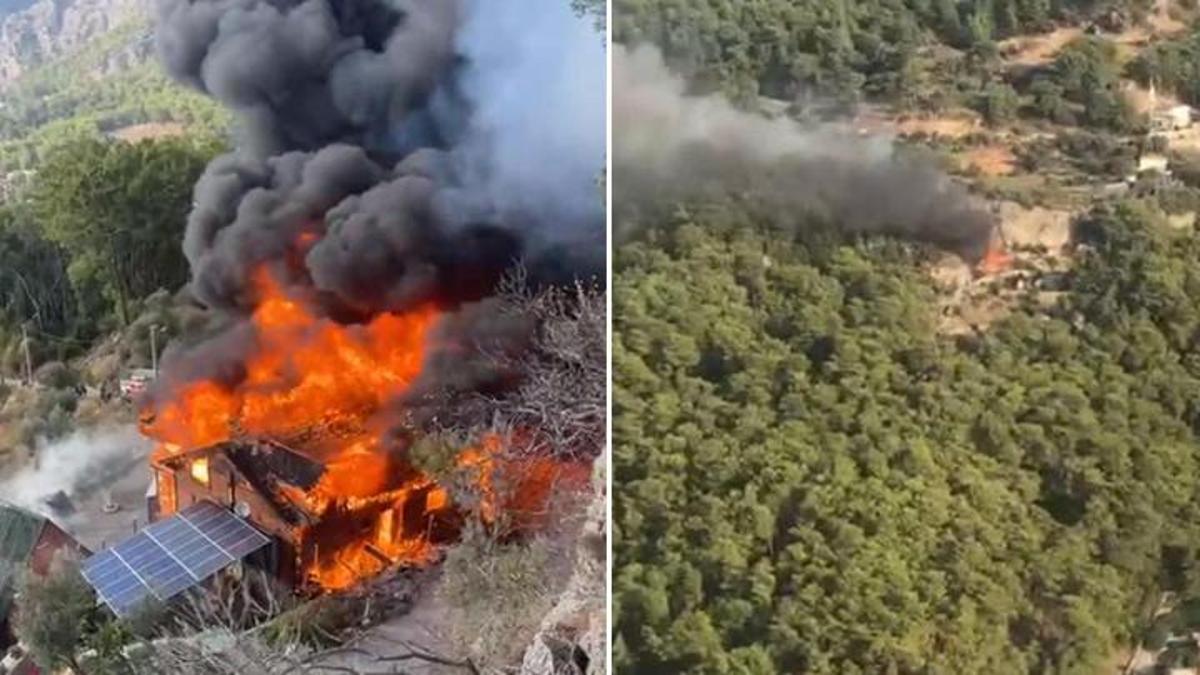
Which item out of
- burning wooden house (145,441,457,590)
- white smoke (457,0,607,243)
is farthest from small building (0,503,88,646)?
white smoke (457,0,607,243)

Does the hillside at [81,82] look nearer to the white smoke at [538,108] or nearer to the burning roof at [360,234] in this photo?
the burning roof at [360,234]

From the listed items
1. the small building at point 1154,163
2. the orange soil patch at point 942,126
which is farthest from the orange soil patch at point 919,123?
the small building at point 1154,163

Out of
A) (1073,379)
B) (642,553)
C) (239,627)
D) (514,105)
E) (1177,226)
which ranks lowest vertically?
(239,627)

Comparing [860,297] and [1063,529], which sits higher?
[860,297]

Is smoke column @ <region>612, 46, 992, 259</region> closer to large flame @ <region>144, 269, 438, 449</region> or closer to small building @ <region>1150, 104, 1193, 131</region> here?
small building @ <region>1150, 104, 1193, 131</region>

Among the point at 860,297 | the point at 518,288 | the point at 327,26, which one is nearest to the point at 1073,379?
the point at 860,297

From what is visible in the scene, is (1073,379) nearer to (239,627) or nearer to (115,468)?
(239,627)
